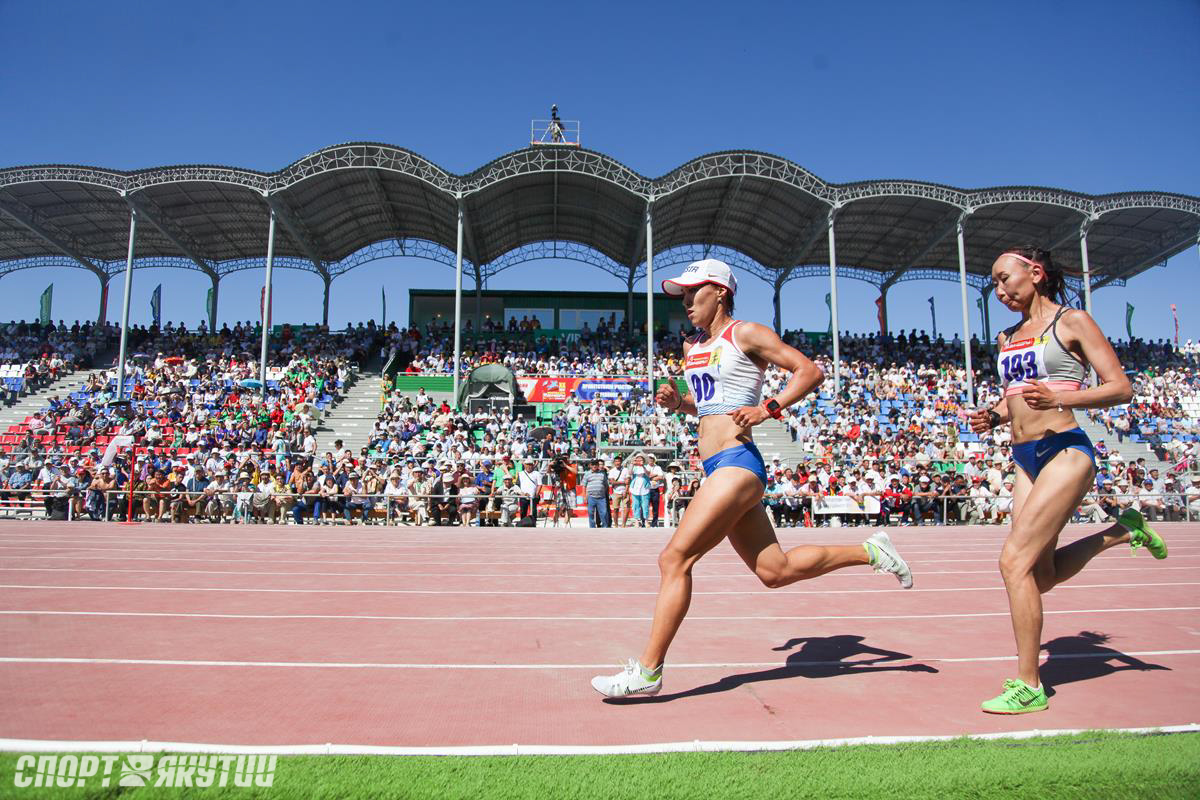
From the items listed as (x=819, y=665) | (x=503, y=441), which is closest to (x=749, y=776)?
(x=819, y=665)

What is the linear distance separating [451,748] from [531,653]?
1842mm

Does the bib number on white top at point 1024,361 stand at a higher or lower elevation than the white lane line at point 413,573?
higher

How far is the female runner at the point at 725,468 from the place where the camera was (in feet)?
12.5

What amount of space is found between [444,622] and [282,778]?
127 inches

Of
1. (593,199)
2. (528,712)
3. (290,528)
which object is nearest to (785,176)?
(593,199)

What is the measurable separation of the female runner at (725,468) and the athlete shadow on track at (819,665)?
0.85 ft

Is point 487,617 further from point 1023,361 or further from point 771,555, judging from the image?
point 1023,361

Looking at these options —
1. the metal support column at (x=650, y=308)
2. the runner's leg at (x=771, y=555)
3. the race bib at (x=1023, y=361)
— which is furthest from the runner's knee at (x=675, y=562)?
the metal support column at (x=650, y=308)

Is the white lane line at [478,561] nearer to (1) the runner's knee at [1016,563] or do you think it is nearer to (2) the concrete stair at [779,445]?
(1) the runner's knee at [1016,563]

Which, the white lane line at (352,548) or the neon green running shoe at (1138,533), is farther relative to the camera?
the white lane line at (352,548)

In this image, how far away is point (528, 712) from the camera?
3.48m

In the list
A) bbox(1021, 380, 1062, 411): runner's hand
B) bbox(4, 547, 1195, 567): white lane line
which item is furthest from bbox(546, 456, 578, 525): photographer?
bbox(1021, 380, 1062, 411): runner's hand

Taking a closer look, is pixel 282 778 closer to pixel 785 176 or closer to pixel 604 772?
pixel 604 772

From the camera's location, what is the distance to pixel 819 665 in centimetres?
451
